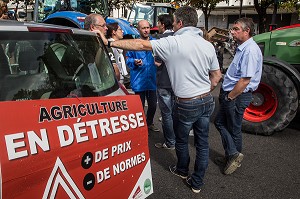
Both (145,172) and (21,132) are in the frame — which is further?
(145,172)

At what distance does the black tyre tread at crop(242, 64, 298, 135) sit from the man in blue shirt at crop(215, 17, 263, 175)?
4.17 feet

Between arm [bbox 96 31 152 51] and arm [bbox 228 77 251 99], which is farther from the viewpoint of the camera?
arm [bbox 228 77 251 99]

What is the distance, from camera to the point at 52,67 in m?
2.14

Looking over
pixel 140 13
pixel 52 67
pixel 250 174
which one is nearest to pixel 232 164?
pixel 250 174

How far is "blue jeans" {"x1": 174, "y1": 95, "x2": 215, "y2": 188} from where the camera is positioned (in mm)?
2949

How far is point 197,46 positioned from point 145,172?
4.12 feet

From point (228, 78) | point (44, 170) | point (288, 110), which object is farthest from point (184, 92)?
point (288, 110)

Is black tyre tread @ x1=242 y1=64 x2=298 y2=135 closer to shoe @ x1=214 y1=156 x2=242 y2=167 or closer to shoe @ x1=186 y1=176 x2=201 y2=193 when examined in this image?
shoe @ x1=214 y1=156 x2=242 y2=167

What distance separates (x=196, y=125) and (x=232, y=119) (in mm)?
695

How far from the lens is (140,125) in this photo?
2.17 m

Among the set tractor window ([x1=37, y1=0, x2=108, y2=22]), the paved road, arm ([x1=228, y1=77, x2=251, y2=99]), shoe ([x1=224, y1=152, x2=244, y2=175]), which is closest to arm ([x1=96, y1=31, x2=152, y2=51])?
arm ([x1=228, y1=77, x2=251, y2=99])

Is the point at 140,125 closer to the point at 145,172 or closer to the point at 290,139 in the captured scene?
the point at 145,172

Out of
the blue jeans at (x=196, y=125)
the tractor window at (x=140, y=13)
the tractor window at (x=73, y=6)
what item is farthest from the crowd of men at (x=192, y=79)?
the tractor window at (x=140, y=13)

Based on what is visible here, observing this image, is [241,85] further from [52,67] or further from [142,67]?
[52,67]
